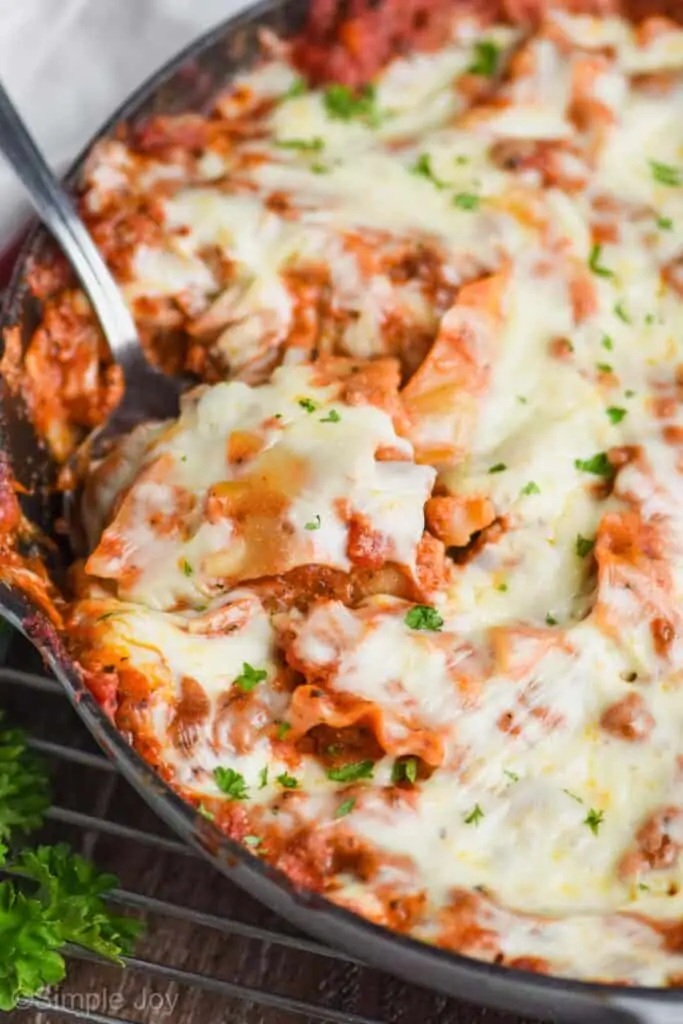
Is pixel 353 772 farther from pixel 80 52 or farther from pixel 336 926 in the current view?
pixel 80 52

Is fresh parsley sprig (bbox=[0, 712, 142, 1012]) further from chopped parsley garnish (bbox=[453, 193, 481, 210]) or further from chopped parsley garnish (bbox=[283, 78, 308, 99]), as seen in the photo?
chopped parsley garnish (bbox=[283, 78, 308, 99])

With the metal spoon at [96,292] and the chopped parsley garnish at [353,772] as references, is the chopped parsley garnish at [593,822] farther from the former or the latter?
the metal spoon at [96,292]

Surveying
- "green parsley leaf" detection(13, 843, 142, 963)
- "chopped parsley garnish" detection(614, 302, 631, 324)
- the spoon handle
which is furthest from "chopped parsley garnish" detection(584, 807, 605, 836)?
the spoon handle

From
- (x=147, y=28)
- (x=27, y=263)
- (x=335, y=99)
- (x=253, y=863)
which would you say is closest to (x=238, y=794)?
(x=253, y=863)

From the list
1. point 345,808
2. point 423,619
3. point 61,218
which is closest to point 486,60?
point 61,218

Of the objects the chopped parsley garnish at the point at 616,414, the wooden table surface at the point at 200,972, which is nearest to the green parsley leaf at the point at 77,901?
the wooden table surface at the point at 200,972

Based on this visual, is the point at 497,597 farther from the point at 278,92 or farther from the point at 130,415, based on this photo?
the point at 278,92
